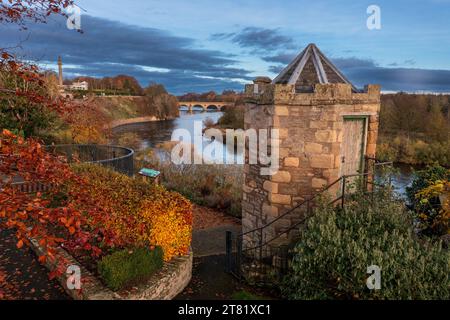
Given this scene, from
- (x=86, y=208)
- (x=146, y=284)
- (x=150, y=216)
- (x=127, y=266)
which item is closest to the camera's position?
(x=86, y=208)

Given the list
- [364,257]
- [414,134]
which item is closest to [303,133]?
[364,257]

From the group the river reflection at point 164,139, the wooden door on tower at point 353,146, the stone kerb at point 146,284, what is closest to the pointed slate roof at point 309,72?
the wooden door on tower at point 353,146

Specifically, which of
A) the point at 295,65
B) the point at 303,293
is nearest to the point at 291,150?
the point at 295,65

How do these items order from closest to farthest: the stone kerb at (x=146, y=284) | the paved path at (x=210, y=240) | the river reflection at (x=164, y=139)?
the stone kerb at (x=146, y=284)
the paved path at (x=210, y=240)
the river reflection at (x=164, y=139)

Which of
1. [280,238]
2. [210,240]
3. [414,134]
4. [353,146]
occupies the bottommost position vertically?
[210,240]

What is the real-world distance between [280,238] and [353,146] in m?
3.14

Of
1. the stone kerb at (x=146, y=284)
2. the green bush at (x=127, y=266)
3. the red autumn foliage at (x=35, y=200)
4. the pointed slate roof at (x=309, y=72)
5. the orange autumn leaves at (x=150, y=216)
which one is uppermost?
the pointed slate roof at (x=309, y=72)

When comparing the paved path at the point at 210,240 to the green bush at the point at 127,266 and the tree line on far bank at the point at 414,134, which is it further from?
the tree line on far bank at the point at 414,134

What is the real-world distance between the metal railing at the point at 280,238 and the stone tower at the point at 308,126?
15 cm

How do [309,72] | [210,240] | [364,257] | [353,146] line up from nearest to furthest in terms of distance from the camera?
[364,257]
[309,72]
[353,146]
[210,240]

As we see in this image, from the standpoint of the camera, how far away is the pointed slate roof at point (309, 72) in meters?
9.10

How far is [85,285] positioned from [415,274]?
640cm

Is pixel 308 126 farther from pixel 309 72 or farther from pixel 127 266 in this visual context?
pixel 127 266

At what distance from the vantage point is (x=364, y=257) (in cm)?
652
